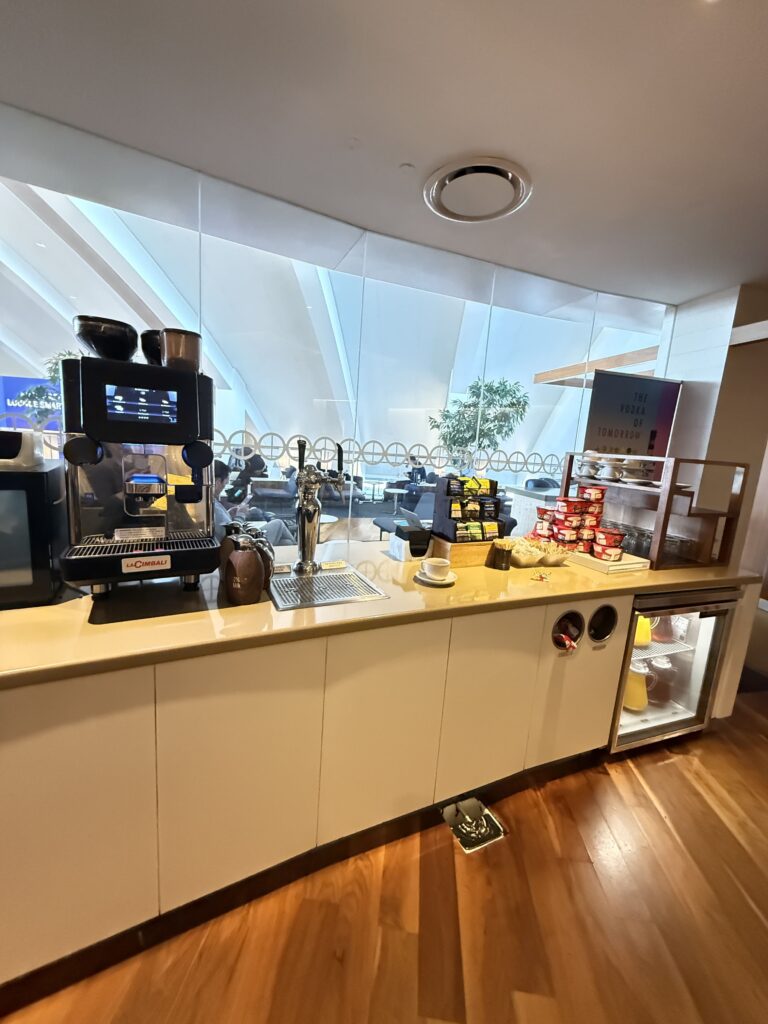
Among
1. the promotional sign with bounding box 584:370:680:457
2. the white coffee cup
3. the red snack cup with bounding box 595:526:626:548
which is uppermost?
the promotional sign with bounding box 584:370:680:457

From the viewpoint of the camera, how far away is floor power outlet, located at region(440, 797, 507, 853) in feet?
4.79

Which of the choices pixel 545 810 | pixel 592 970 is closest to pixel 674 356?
pixel 545 810

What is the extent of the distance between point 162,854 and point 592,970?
119 centimetres

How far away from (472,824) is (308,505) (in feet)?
4.35

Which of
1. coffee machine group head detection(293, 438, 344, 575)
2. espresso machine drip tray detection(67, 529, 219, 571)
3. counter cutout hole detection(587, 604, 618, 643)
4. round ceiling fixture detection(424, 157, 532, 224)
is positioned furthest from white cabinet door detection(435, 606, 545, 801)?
round ceiling fixture detection(424, 157, 532, 224)

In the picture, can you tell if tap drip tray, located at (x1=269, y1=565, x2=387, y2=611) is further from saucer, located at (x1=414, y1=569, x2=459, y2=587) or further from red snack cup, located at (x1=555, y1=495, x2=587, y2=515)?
red snack cup, located at (x1=555, y1=495, x2=587, y2=515)

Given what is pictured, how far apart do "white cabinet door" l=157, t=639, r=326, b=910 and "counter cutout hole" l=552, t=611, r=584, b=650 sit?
0.91 meters

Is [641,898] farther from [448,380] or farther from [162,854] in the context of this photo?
[448,380]

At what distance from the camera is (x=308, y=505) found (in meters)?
1.49

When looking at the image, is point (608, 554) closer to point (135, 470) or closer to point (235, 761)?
point (235, 761)

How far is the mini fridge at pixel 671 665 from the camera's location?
1.75 m

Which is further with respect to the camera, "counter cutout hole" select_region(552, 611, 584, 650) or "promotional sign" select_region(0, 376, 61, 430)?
"counter cutout hole" select_region(552, 611, 584, 650)

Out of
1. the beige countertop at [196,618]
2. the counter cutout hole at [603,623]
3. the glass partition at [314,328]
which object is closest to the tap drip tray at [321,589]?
the beige countertop at [196,618]

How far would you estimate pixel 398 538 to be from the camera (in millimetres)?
1820
